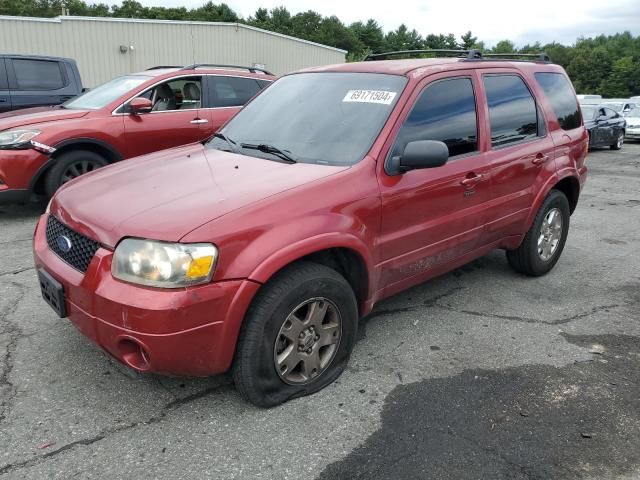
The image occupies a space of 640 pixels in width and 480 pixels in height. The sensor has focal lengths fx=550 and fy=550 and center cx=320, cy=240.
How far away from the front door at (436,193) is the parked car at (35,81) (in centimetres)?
761

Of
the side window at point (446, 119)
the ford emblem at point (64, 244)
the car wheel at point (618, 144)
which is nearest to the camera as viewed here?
the ford emblem at point (64, 244)

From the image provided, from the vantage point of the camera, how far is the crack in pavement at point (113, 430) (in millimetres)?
2383

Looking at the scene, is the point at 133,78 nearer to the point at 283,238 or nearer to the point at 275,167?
the point at 275,167

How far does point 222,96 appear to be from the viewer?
753cm

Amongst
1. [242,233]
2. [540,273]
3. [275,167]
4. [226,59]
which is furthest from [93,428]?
[226,59]

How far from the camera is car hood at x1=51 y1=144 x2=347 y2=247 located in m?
2.55

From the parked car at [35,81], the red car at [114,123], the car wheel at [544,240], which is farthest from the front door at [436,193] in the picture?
the parked car at [35,81]

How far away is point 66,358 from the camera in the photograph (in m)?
3.26

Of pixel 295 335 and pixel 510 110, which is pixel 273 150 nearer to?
pixel 295 335

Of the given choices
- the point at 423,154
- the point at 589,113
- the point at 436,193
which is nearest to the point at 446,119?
the point at 436,193

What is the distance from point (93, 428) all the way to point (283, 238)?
4.24 feet

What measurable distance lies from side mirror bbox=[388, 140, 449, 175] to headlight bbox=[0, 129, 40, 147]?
462 cm

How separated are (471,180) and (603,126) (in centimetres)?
1464

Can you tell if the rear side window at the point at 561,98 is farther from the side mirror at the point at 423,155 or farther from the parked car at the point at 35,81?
the parked car at the point at 35,81
